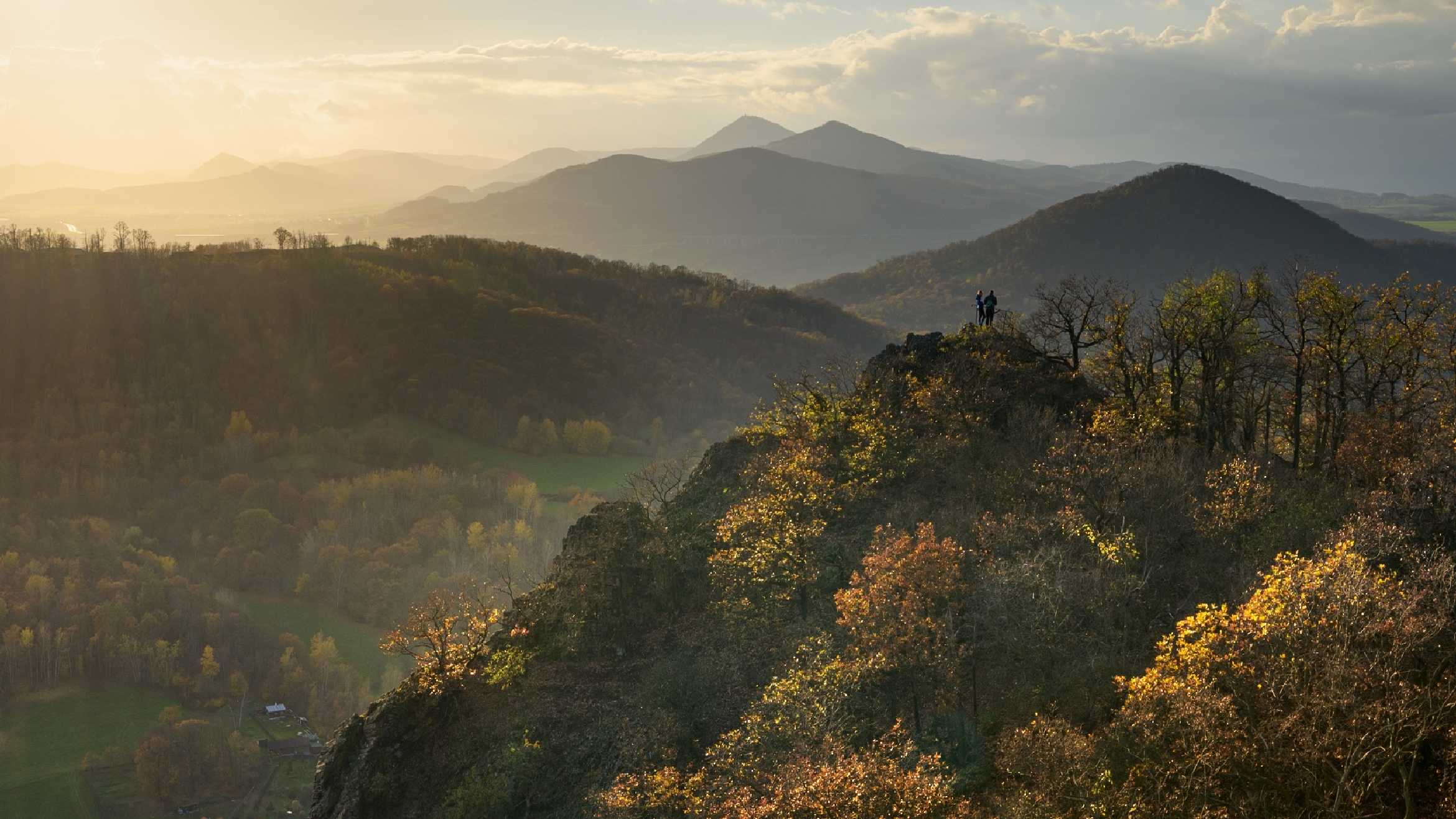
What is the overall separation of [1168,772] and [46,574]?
180 m

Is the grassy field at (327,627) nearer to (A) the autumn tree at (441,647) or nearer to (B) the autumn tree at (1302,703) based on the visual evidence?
(A) the autumn tree at (441,647)

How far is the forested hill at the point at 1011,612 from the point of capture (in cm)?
1900

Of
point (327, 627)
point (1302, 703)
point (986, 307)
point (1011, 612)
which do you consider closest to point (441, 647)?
point (1011, 612)

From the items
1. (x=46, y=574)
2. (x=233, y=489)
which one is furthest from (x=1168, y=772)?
(x=233, y=489)

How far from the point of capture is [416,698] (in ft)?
Answer: 121

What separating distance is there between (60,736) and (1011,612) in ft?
448

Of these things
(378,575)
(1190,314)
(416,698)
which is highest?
(1190,314)

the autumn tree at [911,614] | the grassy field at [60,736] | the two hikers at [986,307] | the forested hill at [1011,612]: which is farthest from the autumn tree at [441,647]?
the grassy field at [60,736]

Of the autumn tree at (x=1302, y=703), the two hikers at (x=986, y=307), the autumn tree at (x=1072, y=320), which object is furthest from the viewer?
the two hikers at (x=986, y=307)

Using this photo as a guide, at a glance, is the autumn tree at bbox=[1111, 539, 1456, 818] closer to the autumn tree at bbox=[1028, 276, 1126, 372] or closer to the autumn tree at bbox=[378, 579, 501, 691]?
the autumn tree at bbox=[378, 579, 501, 691]

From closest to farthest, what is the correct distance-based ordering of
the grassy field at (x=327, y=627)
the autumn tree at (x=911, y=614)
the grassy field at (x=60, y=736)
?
1. the autumn tree at (x=911, y=614)
2. the grassy field at (x=60, y=736)
3. the grassy field at (x=327, y=627)

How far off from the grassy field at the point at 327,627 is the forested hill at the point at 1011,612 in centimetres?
10613

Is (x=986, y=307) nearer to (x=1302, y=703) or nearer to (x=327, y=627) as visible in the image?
(x=1302, y=703)

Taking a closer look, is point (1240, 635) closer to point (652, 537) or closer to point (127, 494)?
point (652, 537)
